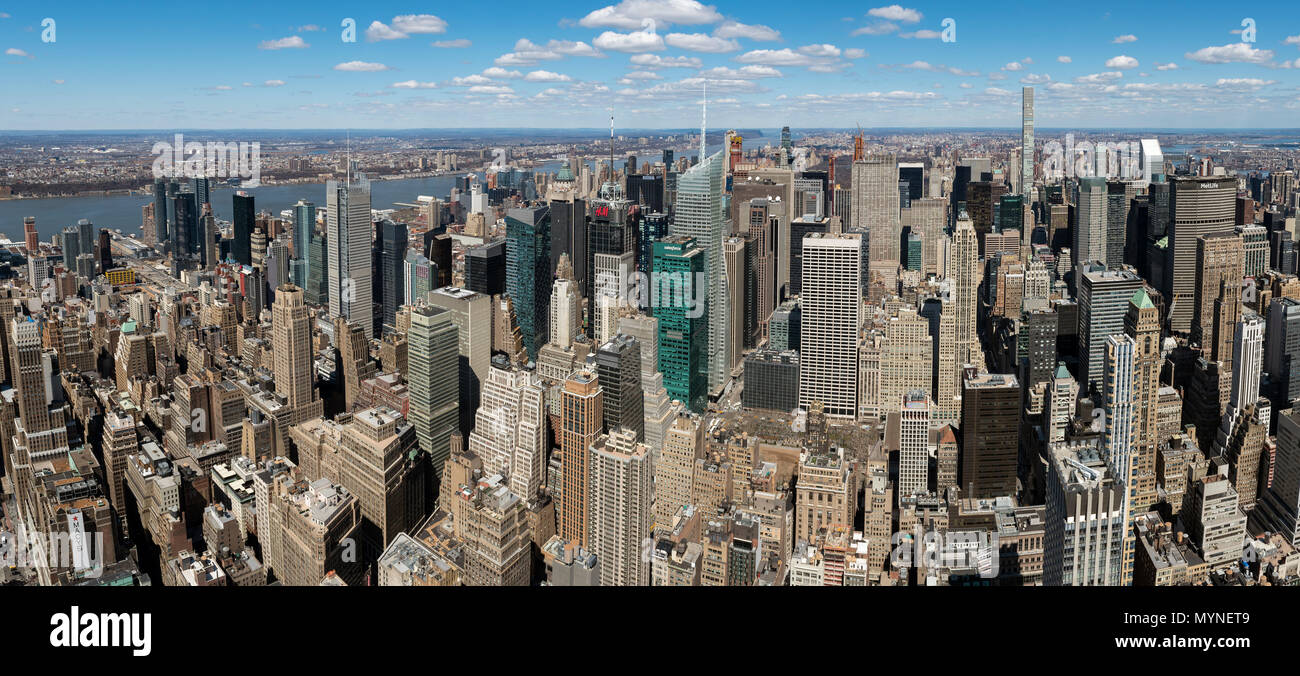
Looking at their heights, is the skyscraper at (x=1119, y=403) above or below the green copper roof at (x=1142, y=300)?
below

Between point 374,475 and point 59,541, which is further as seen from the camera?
point 374,475

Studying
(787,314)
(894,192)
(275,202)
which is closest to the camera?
(275,202)

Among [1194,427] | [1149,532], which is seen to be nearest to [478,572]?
[1149,532]

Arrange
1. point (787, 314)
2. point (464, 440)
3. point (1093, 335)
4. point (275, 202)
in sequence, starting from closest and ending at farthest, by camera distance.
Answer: point (464, 440) → point (1093, 335) → point (275, 202) → point (787, 314)

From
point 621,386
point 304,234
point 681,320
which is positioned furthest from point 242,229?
point 621,386

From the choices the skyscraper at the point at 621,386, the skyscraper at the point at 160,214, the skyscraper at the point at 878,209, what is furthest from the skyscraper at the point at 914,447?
the skyscraper at the point at 160,214

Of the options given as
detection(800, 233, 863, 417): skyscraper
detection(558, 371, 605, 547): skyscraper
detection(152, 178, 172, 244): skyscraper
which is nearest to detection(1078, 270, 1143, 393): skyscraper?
detection(800, 233, 863, 417): skyscraper

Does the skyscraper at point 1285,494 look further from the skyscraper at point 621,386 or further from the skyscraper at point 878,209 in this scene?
the skyscraper at point 878,209
